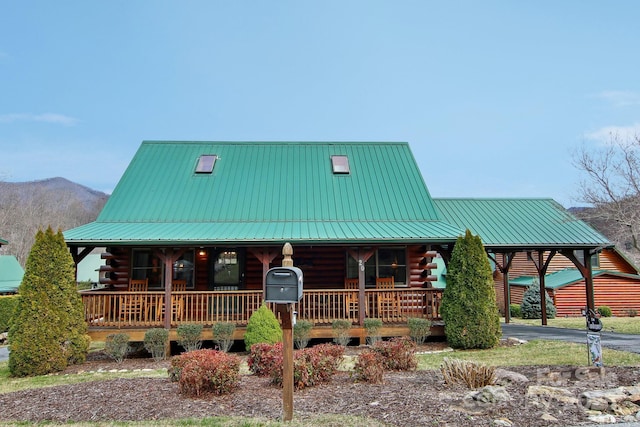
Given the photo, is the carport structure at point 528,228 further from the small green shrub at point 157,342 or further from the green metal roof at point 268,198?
the small green shrub at point 157,342

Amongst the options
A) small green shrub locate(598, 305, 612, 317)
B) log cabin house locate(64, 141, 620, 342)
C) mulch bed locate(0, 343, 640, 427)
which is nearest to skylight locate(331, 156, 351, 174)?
log cabin house locate(64, 141, 620, 342)

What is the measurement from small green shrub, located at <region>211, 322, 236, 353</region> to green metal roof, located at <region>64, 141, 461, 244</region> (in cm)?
228

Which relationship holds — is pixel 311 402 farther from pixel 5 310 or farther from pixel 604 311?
pixel 604 311

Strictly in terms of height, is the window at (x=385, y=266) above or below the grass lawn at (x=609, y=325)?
above

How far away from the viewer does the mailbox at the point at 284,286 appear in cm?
531

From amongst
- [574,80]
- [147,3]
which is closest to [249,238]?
[147,3]

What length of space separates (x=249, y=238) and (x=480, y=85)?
14707 mm

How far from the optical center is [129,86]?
28734mm

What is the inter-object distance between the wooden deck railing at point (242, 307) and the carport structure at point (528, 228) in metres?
2.09

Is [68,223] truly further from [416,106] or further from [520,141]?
[520,141]

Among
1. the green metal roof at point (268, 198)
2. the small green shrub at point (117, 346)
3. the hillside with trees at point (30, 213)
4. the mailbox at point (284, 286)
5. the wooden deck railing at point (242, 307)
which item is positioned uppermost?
the hillside with trees at point (30, 213)

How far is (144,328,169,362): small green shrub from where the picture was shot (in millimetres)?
11539

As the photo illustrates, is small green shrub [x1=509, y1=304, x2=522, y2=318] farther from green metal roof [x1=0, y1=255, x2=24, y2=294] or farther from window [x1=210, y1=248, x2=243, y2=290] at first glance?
green metal roof [x1=0, y1=255, x2=24, y2=294]

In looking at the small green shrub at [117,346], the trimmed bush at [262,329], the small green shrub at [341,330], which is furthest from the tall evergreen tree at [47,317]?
the small green shrub at [341,330]
